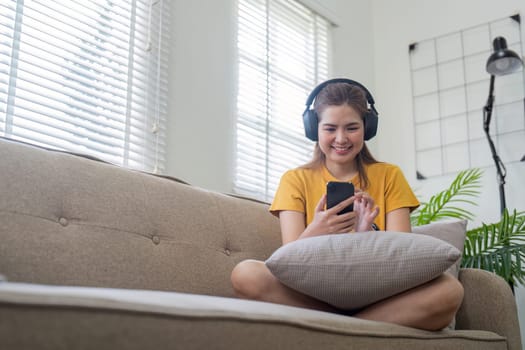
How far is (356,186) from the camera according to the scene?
177cm

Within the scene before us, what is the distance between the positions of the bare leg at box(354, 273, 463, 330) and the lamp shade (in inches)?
80.5

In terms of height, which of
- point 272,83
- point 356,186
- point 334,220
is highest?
point 272,83

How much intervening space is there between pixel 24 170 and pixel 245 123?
67.5 inches

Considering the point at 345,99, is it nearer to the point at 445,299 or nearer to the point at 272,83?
the point at 445,299

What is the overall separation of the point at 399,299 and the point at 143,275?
0.56 m

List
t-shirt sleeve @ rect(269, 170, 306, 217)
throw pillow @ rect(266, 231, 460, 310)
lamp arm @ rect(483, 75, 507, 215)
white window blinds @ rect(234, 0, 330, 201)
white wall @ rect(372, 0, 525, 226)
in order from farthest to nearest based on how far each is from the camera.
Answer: white wall @ rect(372, 0, 525, 226)
lamp arm @ rect(483, 75, 507, 215)
white window blinds @ rect(234, 0, 330, 201)
t-shirt sleeve @ rect(269, 170, 306, 217)
throw pillow @ rect(266, 231, 460, 310)

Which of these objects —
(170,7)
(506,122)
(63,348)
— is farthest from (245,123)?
(63,348)

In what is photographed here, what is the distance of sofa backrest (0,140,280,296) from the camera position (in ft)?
4.25

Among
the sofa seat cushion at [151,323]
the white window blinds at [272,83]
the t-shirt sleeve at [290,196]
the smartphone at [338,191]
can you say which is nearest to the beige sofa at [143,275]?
the sofa seat cushion at [151,323]

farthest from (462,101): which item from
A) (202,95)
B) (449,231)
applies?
(449,231)

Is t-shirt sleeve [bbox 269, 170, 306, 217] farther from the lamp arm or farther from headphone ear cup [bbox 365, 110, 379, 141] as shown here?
the lamp arm

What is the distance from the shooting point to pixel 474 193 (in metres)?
3.38

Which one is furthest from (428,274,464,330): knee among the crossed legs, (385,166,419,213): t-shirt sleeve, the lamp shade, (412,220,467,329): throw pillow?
the lamp shade

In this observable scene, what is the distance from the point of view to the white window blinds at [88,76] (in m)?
2.10
